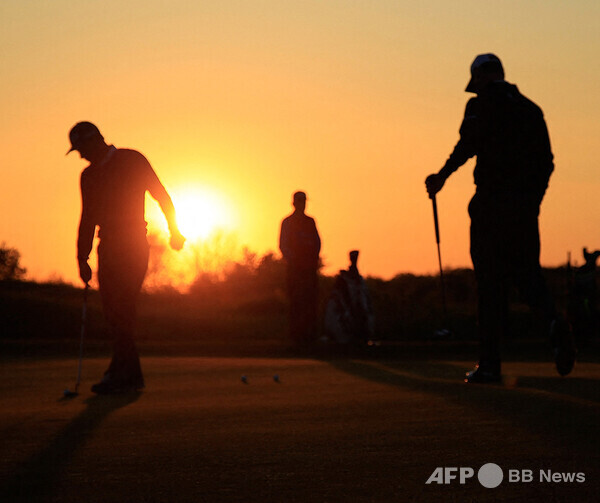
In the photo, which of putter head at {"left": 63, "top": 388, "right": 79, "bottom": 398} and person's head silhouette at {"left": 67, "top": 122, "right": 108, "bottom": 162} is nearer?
putter head at {"left": 63, "top": 388, "right": 79, "bottom": 398}

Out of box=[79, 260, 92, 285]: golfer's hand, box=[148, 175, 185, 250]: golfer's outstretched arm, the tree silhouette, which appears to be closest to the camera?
box=[148, 175, 185, 250]: golfer's outstretched arm

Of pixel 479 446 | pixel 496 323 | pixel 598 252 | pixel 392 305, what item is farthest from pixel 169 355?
pixel 392 305

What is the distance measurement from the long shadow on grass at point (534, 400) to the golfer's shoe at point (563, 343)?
0.21 m

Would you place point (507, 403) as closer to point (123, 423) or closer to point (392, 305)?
point (123, 423)

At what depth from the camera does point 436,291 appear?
47.4m

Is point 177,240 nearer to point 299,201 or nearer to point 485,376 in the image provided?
point 485,376

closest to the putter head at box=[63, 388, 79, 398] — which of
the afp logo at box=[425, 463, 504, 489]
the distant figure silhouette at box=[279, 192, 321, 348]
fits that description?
the afp logo at box=[425, 463, 504, 489]

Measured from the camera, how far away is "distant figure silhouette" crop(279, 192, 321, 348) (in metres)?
22.5

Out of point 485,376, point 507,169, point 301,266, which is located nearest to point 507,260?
point 507,169

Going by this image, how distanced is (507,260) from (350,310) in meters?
12.4

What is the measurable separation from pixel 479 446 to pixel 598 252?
15.1 metres

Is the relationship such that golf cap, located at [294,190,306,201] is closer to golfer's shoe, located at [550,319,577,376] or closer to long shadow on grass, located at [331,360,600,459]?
long shadow on grass, located at [331,360,600,459]

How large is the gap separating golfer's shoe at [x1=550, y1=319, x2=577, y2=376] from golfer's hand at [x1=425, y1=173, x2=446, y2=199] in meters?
1.75

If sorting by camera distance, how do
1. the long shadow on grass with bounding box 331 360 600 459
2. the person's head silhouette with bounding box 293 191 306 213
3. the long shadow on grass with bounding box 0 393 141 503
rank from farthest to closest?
1. the person's head silhouette with bounding box 293 191 306 213
2. the long shadow on grass with bounding box 331 360 600 459
3. the long shadow on grass with bounding box 0 393 141 503
